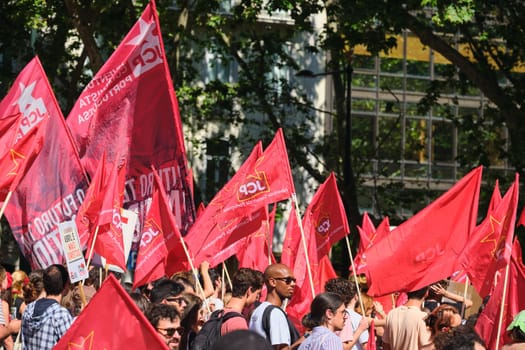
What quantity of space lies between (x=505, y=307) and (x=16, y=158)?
3.99 m

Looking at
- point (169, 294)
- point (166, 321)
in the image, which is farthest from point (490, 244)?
point (166, 321)

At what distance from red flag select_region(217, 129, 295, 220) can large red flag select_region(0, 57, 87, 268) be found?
54.4 inches

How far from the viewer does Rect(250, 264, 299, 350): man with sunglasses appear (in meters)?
7.98

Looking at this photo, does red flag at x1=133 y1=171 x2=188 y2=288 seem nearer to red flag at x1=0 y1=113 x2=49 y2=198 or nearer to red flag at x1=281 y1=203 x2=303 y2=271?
red flag at x1=0 y1=113 x2=49 y2=198

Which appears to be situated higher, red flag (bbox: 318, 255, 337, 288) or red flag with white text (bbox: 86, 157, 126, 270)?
red flag with white text (bbox: 86, 157, 126, 270)

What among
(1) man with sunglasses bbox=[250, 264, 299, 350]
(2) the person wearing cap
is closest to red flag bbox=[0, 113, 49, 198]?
(1) man with sunglasses bbox=[250, 264, 299, 350]

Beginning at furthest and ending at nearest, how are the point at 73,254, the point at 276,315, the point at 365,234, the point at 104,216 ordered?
the point at 365,234
the point at 104,216
the point at 73,254
the point at 276,315

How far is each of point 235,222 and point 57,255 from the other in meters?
1.77

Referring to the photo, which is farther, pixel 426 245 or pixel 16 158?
pixel 426 245

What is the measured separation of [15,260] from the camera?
1291 inches

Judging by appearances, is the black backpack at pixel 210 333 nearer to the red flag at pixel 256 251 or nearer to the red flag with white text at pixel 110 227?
the red flag with white text at pixel 110 227

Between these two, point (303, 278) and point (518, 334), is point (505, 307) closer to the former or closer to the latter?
point (518, 334)

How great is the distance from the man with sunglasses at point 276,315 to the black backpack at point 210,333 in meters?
0.38

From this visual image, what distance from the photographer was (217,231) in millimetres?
10961
